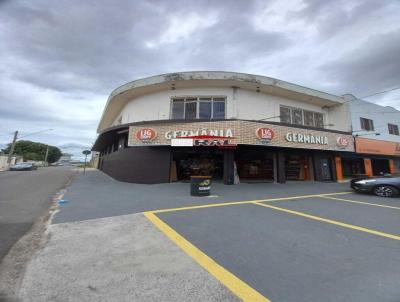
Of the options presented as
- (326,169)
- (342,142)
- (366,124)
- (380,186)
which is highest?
(366,124)

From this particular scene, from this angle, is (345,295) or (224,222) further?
(224,222)

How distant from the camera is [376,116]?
20.5 meters

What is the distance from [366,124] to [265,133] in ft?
45.0

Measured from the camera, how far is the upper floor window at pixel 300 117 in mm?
16267

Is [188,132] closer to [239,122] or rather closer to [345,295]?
[239,122]

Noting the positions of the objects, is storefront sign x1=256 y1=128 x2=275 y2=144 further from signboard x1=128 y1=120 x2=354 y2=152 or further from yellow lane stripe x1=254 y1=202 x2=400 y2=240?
yellow lane stripe x1=254 y1=202 x2=400 y2=240

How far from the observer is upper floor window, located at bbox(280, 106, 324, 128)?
16267 millimetres

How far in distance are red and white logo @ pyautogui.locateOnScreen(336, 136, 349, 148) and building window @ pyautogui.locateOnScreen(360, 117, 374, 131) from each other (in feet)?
13.8

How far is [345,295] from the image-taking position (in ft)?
8.25

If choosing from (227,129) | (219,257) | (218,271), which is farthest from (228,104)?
(218,271)

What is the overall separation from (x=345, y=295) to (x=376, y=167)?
88.5 feet

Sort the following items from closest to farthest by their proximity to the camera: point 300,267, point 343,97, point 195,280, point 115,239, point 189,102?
1. point 195,280
2. point 300,267
3. point 115,239
4. point 189,102
5. point 343,97

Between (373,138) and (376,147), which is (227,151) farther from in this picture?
(373,138)

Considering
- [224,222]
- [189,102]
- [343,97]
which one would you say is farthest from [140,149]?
[343,97]
